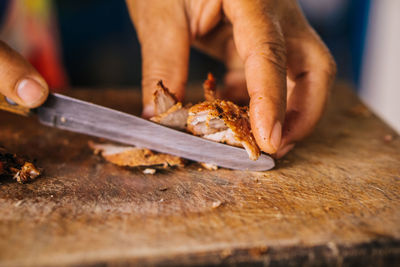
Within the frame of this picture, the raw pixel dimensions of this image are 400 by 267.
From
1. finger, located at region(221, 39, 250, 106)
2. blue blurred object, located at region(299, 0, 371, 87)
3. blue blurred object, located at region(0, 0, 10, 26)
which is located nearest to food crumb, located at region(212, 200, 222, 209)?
finger, located at region(221, 39, 250, 106)

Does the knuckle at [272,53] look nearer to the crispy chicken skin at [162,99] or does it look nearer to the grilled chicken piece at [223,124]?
the grilled chicken piece at [223,124]

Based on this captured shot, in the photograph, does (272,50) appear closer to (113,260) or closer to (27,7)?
(113,260)

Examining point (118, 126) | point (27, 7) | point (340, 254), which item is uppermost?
point (27, 7)

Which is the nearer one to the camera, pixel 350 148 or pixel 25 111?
pixel 25 111

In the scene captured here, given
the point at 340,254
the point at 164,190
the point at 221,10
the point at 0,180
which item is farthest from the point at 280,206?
the point at 221,10

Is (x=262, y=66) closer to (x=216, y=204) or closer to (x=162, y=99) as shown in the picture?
(x=162, y=99)

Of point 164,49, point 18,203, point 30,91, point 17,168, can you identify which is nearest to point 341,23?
point 164,49

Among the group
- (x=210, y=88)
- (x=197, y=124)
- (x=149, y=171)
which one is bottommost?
(x=149, y=171)

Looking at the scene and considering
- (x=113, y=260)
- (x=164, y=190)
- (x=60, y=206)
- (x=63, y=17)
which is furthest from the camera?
(x=63, y=17)

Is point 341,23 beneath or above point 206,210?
above
